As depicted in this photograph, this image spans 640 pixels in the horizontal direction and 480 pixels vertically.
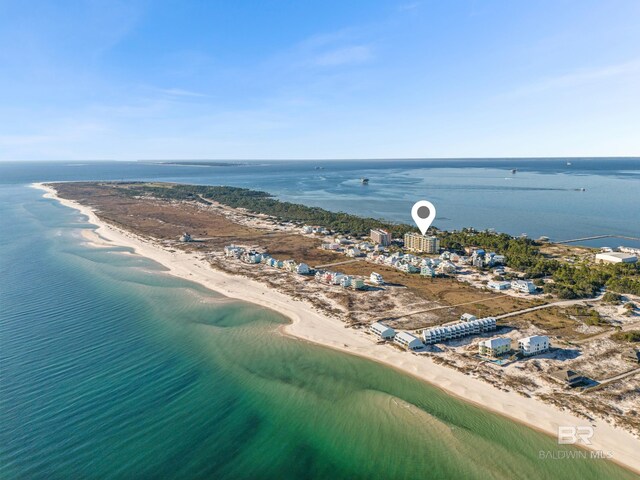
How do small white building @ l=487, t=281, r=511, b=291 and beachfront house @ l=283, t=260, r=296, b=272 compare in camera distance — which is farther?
beachfront house @ l=283, t=260, r=296, b=272

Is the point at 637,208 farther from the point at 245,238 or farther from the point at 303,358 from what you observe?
the point at 303,358

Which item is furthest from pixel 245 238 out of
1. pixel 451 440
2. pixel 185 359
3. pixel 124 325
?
pixel 451 440

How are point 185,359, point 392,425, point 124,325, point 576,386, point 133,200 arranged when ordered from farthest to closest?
point 133,200 < point 124,325 < point 185,359 < point 576,386 < point 392,425

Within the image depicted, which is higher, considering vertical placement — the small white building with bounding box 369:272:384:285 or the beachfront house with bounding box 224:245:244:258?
the beachfront house with bounding box 224:245:244:258

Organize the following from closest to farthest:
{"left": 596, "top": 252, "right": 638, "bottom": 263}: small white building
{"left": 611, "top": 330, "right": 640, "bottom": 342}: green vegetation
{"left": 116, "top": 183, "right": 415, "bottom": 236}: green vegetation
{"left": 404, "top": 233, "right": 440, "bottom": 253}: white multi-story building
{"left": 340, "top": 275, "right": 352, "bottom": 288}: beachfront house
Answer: {"left": 611, "top": 330, "right": 640, "bottom": 342}: green vegetation < {"left": 340, "top": 275, "right": 352, "bottom": 288}: beachfront house < {"left": 596, "top": 252, "right": 638, "bottom": 263}: small white building < {"left": 404, "top": 233, "right": 440, "bottom": 253}: white multi-story building < {"left": 116, "top": 183, "right": 415, "bottom": 236}: green vegetation

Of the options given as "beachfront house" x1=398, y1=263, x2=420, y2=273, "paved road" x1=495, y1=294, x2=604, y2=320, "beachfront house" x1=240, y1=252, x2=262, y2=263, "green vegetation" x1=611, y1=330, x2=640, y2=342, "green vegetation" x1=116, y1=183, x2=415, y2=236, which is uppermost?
"green vegetation" x1=116, y1=183, x2=415, y2=236

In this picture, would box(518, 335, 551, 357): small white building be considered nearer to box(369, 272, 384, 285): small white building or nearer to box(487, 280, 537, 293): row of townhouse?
box(487, 280, 537, 293): row of townhouse

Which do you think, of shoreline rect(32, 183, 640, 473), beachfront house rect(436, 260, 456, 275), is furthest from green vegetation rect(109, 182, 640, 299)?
shoreline rect(32, 183, 640, 473)

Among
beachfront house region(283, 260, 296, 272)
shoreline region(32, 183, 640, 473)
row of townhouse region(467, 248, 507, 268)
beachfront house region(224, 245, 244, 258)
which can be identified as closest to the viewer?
shoreline region(32, 183, 640, 473)
